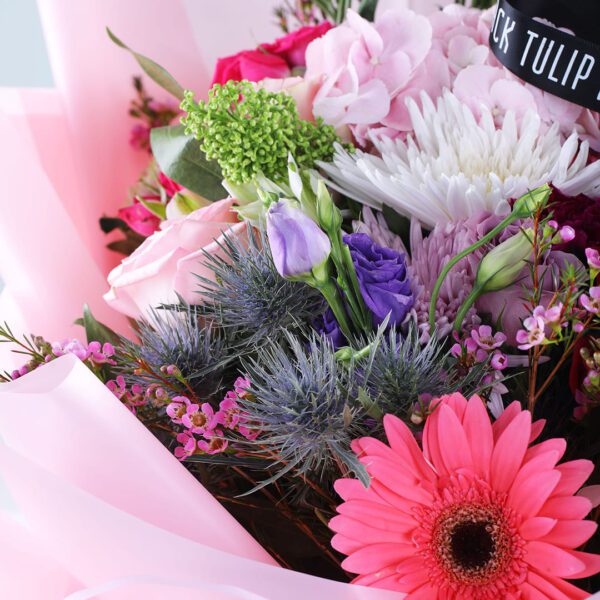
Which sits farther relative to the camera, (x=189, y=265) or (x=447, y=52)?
(x=447, y=52)

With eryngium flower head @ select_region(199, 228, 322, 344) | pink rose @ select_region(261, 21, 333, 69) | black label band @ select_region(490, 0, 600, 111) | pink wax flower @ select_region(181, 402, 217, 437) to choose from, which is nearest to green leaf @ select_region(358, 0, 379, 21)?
pink rose @ select_region(261, 21, 333, 69)

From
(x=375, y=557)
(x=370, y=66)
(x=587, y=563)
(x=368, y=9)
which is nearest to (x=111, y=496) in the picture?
(x=375, y=557)

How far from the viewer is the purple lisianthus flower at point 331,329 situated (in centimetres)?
42

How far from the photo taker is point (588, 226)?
1.44 feet

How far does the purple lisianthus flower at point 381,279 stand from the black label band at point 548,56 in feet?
0.64

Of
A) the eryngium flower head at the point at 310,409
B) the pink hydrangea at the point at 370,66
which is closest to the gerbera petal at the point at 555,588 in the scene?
the eryngium flower head at the point at 310,409

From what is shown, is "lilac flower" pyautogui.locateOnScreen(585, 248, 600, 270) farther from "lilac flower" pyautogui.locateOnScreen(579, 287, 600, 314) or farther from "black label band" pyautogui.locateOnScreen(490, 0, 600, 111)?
"black label band" pyautogui.locateOnScreen(490, 0, 600, 111)

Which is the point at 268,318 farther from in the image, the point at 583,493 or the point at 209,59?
the point at 209,59

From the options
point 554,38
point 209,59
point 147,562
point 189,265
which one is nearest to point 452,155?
point 554,38

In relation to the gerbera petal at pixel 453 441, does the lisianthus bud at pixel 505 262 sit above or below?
above

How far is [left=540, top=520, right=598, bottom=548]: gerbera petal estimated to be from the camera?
325 mm

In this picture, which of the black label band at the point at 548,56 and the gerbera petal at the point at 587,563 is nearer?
the gerbera petal at the point at 587,563

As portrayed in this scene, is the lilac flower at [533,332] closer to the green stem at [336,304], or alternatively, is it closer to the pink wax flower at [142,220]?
the green stem at [336,304]

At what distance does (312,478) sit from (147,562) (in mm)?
102
